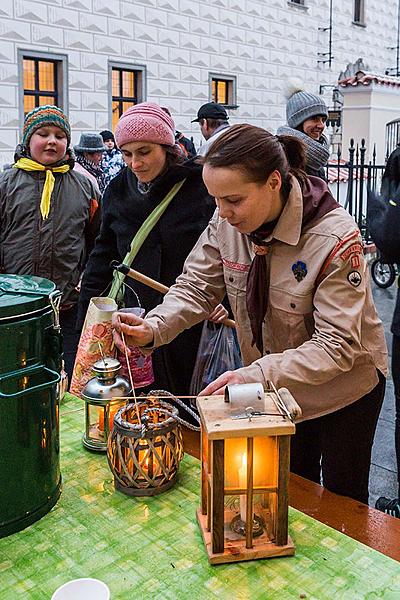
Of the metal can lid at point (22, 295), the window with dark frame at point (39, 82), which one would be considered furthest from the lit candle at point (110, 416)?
the window with dark frame at point (39, 82)

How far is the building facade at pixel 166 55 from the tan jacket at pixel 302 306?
25.2 ft

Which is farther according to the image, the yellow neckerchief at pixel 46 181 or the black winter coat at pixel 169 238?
the yellow neckerchief at pixel 46 181

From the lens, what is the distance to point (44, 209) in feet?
9.50

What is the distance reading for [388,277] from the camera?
7336 millimetres

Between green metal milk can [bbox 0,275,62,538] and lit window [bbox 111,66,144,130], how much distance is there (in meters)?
9.55

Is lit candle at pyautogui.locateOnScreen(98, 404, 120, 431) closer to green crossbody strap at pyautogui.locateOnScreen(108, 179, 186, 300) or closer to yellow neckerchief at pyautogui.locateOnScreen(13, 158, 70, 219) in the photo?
green crossbody strap at pyautogui.locateOnScreen(108, 179, 186, 300)

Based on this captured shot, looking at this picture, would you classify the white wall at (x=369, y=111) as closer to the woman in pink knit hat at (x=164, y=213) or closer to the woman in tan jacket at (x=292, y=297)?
the woman in pink knit hat at (x=164, y=213)

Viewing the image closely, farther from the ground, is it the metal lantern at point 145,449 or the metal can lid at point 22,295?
the metal can lid at point 22,295

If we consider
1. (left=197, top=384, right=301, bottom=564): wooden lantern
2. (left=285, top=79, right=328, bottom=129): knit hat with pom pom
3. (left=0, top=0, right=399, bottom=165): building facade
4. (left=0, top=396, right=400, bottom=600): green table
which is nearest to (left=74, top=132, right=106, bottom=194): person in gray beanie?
(left=0, top=0, right=399, bottom=165): building facade

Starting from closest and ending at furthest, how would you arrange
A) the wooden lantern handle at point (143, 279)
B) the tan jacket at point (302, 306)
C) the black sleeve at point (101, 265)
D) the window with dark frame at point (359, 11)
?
the tan jacket at point (302, 306) → the wooden lantern handle at point (143, 279) → the black sleeve at point (101, 265) → the window with dark frame at point (359, 11)

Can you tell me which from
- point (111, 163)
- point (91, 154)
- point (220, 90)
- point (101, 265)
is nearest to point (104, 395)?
point (101, 265)

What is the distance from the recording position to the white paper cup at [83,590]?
105 centimetres

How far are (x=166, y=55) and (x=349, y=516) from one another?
425 inches

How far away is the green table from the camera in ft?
3.63
